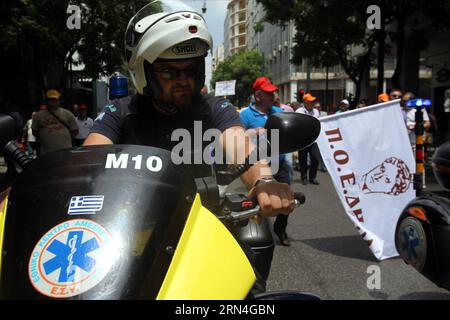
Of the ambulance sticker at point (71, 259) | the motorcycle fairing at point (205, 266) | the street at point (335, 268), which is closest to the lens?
the ambulance sticker at point (71, 259)

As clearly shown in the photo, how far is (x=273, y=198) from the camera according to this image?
1696mm

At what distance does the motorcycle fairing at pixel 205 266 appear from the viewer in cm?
123

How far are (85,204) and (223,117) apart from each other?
1.25 meters

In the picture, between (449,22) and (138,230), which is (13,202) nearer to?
(138,230)

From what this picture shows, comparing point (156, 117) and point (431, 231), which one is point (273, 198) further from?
point (431, 231)

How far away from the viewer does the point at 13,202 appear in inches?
54.0

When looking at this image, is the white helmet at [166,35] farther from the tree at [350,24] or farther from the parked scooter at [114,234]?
the tree at [350,24]

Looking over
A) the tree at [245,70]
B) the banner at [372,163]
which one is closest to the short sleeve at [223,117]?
the banner at [372,163]

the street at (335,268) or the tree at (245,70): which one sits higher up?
the tree at (245,70)

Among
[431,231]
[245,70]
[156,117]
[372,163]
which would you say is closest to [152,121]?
[156,117]

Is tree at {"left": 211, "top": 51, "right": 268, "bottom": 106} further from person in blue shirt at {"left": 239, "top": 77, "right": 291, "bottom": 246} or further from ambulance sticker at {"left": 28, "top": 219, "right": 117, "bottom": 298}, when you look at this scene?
ambulance sticker at {"left": 28, "top": 219, "right": 117, "bottom": 298}

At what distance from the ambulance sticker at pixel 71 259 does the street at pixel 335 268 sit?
3.04 m

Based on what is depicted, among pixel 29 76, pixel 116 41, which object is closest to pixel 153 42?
pixel 116 41

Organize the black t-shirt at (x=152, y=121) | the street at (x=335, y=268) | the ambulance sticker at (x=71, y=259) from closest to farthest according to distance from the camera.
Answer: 1. the ambulance sticker at (x=71, y=259)
2. the black t-shirt at (x=152, y=121)
3. the street at (x=335, y=268)
